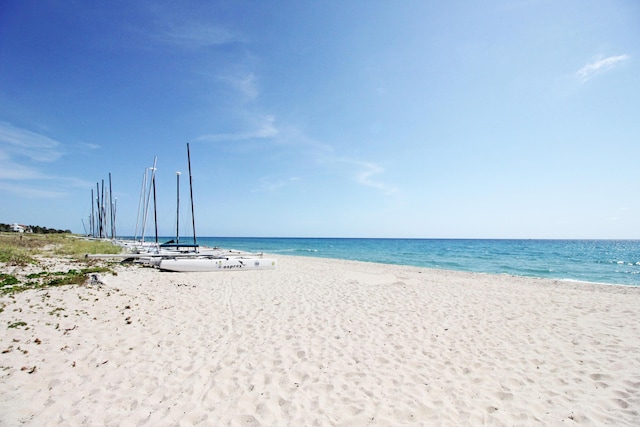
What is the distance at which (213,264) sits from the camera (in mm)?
16828

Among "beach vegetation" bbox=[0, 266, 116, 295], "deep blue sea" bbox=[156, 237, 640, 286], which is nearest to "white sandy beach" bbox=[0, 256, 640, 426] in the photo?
"beach vegetation" bbox=[0, 266, 116, 295]

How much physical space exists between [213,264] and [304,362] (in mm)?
12861

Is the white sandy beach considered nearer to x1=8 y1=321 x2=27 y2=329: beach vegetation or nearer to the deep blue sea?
x1=8 y1=321 x2=27 y2=329: beach vegetation

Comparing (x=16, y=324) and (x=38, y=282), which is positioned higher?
(x=38, y=282)

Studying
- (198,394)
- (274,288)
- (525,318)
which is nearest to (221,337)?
(198,394)

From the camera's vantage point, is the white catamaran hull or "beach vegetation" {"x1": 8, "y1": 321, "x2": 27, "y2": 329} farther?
the white catamaran hull

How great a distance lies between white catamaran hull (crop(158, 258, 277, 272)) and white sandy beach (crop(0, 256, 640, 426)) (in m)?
5.94

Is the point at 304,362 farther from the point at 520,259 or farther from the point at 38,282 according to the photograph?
the point at 520,259

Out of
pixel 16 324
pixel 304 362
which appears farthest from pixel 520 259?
pixel 16 324

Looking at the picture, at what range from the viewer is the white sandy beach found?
4.02m

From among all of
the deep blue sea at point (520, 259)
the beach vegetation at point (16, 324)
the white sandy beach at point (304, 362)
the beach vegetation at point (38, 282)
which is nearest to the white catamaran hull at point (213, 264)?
the beach vegetation at point (38, 282)

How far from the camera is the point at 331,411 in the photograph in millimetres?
4059

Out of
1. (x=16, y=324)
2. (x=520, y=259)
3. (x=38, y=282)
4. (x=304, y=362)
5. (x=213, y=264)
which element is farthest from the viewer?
(x=520, y=259)

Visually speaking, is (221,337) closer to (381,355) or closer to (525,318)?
(381,355)
